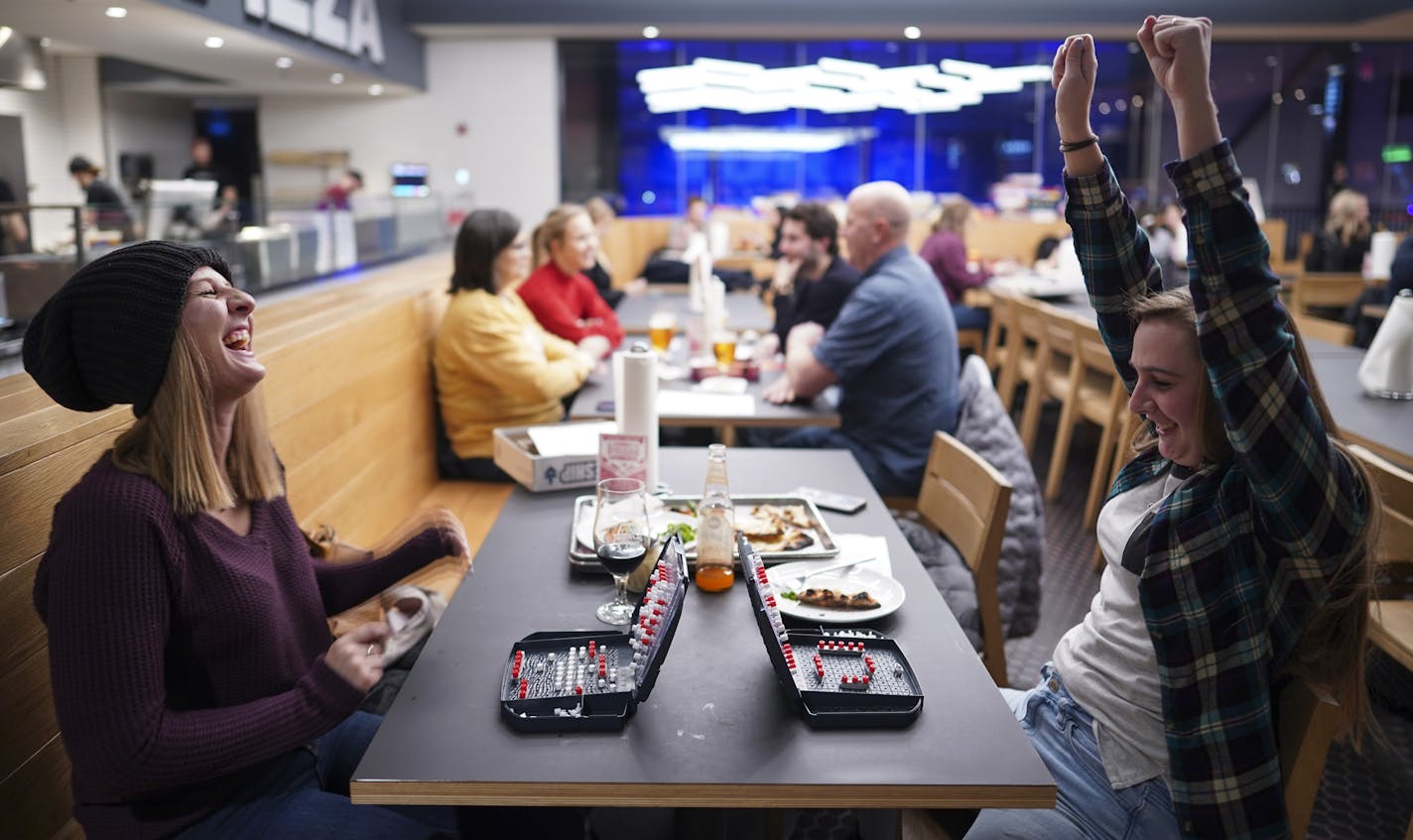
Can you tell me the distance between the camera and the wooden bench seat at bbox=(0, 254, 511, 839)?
1585 mm

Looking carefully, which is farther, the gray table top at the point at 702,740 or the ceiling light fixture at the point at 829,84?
the ceiling light fixture at the point at 829,84

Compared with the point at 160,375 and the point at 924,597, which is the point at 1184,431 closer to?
the point at 924,597

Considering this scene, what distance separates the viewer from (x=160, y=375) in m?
1.47

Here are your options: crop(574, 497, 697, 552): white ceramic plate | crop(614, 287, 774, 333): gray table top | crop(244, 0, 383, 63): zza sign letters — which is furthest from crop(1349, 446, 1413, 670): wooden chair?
crop(244, 0, 383, 63): zza sign letters

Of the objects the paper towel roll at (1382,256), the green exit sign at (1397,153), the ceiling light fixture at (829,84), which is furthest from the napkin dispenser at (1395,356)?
the green exit sign at (1397,153)

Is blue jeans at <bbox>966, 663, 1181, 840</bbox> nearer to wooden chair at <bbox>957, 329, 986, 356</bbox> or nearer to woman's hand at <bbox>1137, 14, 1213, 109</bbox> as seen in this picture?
woman's hand at <bbox>1137, 14, 1213, 109</bbox>

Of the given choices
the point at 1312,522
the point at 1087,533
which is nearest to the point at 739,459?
the point at 1312,522

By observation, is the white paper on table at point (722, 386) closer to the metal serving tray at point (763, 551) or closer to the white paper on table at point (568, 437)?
the white paper on table at point (568, 437)

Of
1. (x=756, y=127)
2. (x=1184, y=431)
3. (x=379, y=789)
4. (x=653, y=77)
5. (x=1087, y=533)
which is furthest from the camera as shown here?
(x=756, y=127)

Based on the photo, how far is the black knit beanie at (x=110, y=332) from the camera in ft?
4.69

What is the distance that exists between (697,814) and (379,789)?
62 cm

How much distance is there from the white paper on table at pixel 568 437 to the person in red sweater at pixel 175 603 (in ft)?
2.89

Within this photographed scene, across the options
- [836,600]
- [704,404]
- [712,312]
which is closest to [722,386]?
[704,404]

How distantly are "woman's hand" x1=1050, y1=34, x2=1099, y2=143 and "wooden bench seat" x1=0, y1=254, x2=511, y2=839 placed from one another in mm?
1362
